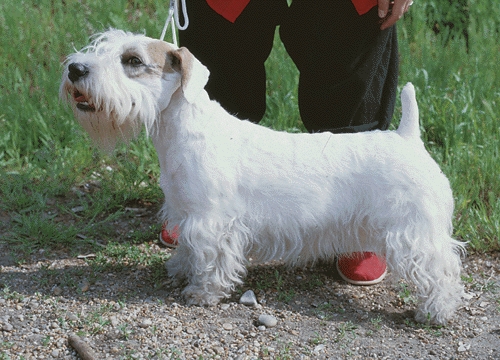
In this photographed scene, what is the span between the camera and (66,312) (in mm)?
3135

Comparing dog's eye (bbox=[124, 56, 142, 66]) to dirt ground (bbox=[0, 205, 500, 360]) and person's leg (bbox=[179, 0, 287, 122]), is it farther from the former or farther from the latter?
dirt ground (bbox=[0, 205, 500, 360])

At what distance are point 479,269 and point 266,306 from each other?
128 centimetres

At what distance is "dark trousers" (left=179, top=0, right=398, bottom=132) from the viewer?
3332 millimetres

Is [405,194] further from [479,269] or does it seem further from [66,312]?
[66,312]

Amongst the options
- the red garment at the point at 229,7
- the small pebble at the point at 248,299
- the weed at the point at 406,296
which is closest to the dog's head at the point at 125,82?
the red garment at the point at 229,7

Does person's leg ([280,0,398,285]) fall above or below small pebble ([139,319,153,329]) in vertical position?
above

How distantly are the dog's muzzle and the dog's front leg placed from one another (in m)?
0.76

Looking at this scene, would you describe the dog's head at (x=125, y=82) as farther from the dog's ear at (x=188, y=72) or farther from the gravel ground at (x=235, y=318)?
the gravel ground at (x=235, y=318)

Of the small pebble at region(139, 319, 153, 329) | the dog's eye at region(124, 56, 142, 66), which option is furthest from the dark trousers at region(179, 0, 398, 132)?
the small pebble at region(139, 319, 153, 329)

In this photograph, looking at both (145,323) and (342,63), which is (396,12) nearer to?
(342,63)

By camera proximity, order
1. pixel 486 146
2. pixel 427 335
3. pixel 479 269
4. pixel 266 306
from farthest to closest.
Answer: pixel 486 146, pixel 479 269, pixel 266 306, pixel 427 335

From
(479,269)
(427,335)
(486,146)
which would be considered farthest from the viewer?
(486,146)

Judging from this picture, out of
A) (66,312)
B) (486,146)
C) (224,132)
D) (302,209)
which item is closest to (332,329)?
(302,209)

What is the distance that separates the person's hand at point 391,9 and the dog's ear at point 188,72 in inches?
36.7
